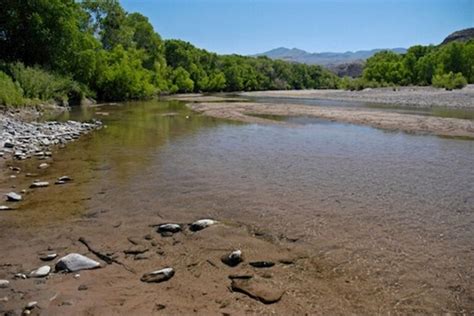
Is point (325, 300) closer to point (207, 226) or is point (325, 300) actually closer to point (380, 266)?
point (380, 266)

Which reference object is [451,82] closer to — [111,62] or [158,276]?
[111,62]

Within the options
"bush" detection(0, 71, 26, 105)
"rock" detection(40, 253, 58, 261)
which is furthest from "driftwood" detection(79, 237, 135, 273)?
"bush" detection(0, 71, 26, 105)

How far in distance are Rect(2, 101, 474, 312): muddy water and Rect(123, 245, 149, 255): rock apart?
1.80m

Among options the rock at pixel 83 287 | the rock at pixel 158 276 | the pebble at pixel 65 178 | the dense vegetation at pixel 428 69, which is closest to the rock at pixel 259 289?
the rock at pixel 158 276

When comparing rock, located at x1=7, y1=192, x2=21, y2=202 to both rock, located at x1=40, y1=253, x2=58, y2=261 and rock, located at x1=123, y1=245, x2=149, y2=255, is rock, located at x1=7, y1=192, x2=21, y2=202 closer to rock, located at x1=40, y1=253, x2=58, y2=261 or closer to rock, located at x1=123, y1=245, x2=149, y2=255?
rock, located at x1=40, y1=253, x2=58, y2=261

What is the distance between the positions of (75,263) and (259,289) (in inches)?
108

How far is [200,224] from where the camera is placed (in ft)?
24.3

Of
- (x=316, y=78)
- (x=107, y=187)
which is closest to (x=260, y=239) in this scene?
(x=107, y=187)

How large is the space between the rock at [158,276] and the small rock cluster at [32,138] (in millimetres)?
10319

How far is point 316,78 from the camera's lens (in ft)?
633

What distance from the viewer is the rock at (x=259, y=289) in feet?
16.1

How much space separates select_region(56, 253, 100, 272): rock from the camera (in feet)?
18.2

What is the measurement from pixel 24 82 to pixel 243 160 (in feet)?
97.6

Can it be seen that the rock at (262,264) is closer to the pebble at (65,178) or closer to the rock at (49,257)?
the rock at (49,257)
